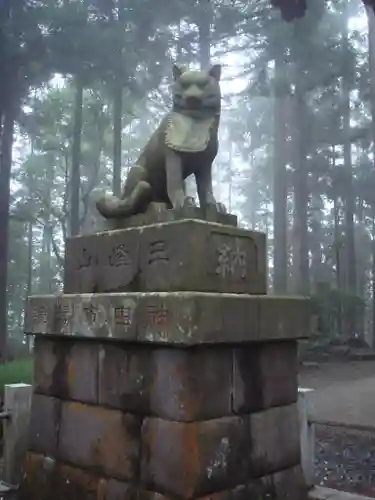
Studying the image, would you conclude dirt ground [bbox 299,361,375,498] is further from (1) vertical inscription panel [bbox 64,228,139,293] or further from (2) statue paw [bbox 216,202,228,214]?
(1) vertical inscription panel [bbox 64,228,139,293]

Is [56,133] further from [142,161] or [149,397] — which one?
[149,397]

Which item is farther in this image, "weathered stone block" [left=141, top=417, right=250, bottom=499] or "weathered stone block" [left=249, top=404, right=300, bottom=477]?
"weathered stone block" [left=249, top=404, right=300, bottom=477]

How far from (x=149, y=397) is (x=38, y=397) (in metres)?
1.23

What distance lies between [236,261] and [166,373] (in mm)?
925

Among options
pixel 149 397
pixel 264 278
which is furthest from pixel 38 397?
pixel 264 278

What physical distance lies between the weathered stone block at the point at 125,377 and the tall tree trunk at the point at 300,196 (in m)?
15.0

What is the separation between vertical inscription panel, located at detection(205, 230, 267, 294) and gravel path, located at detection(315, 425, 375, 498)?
239 cm

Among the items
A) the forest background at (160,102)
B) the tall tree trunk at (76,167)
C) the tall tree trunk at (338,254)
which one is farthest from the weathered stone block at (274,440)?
the tall tree trunk at (338,254)

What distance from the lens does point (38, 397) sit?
3977mm

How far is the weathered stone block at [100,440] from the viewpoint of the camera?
3234 mm

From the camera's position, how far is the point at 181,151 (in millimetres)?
3820

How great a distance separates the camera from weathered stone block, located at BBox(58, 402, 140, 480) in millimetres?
3234

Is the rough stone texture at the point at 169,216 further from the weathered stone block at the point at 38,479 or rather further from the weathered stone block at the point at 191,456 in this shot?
the weathered stone block at the point at 38,479

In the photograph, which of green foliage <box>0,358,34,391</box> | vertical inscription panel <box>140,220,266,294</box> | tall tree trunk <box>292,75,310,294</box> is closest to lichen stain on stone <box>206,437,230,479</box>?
vertical inscription panel <box>140,220,266,294</box>
